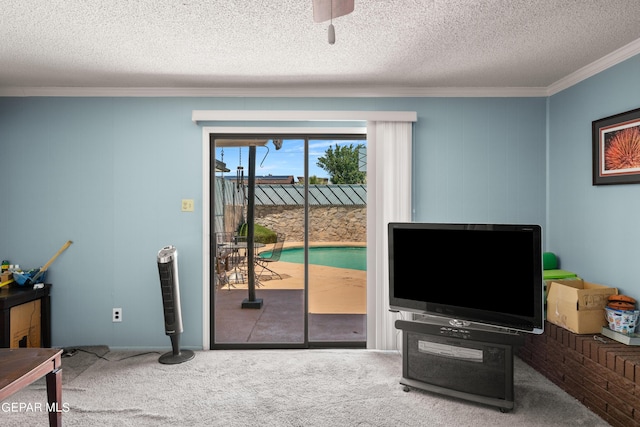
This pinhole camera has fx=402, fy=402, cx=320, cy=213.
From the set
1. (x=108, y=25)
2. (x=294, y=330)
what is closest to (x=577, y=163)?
(x=294, y=330)

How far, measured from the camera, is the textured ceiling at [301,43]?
2199mm

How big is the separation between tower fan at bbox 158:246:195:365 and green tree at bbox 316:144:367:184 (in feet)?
10.3

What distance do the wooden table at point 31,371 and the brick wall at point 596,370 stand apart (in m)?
3.10

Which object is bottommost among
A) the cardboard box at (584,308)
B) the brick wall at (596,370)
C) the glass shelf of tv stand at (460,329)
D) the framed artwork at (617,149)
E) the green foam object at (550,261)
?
the brick wall at (596,370)

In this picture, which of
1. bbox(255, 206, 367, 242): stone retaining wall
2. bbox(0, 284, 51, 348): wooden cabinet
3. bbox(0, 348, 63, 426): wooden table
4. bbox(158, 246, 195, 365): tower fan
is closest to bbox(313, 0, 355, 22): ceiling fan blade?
bbox(0, 348, 63, 426): wooden table

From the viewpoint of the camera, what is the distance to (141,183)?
3654mm

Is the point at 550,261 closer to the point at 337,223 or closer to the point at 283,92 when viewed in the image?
the point at 283,92

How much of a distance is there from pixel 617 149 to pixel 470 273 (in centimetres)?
139

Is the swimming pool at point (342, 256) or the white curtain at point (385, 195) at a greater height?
the white curtain at point (385, 195)

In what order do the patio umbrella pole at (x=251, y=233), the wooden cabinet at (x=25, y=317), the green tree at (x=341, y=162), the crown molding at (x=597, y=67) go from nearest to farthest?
the crown molding at (x=597, y=67), the wooden cabinet at (x=25, y=317), the patio umbrella pole at (x=251, y=233), the green tree at (x=341, y=162)

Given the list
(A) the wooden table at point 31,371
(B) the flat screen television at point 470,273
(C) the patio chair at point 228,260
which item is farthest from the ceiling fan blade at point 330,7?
(C) the patio chair at point 228,260

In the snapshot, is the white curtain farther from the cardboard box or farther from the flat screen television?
the cardboard box
